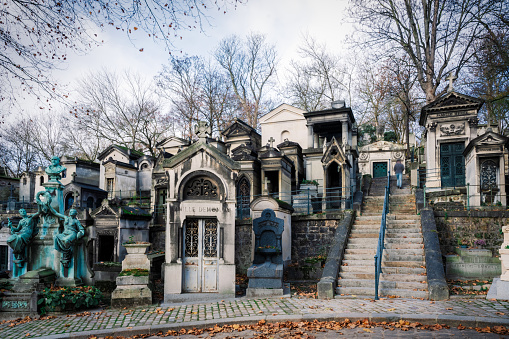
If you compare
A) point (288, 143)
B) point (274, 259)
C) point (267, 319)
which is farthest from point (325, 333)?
point (288, 143)

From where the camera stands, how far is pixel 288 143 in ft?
76.8

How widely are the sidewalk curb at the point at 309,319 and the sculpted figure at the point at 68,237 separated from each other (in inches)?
107

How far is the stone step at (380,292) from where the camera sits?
27.2 feet

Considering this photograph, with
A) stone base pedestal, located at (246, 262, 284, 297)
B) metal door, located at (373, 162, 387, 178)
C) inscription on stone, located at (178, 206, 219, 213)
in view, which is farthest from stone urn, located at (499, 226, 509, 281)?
metal door, located at (373, 162, 387, 178)

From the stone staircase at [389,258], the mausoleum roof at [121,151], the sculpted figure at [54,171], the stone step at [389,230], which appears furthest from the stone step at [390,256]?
the mausoleum roof at [121,151]

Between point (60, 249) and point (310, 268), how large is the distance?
7.25 meters

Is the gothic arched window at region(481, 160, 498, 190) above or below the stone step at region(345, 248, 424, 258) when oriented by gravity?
above

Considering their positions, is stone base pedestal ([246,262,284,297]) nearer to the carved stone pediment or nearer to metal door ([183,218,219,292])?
metal door ([183,218,219,292])

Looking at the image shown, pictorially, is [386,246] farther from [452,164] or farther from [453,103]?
[453,103]

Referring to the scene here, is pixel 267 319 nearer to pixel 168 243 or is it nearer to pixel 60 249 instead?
pixel 168 243

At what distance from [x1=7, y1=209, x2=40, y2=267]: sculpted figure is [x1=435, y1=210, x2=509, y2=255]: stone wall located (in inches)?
456

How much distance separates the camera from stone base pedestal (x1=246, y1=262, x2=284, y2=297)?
8.86 m

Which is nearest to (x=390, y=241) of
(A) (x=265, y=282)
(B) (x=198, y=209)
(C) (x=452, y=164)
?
(A) (x=265, y=282)

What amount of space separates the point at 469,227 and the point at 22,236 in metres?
12.7
